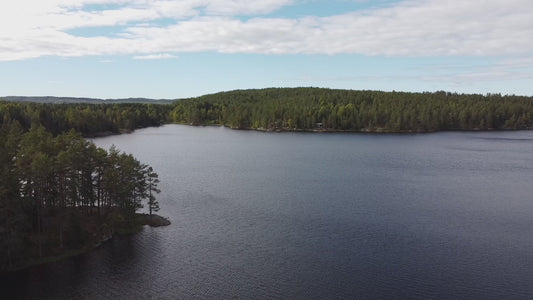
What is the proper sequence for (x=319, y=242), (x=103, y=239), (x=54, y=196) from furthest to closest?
(x=54, y=196)
(x=319, y=242)
(x=103, y=239)

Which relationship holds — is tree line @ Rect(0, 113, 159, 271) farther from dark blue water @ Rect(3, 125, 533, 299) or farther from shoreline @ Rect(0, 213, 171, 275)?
dark blue water @ Rect(3, 125, 533, 299)

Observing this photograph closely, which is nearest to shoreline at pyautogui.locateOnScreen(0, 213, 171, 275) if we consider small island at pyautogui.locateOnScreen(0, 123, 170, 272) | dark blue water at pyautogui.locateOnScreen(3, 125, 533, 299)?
small island at pyautogui.locateOnScreen(0, 123, 170, 272)

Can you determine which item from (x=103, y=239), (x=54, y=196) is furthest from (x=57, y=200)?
(x=103, y=239)

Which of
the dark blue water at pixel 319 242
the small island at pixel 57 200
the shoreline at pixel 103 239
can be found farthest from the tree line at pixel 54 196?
the dark blue water at pixel 319 242

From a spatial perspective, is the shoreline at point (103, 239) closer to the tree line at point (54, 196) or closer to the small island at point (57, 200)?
the small island at point (57, 200)

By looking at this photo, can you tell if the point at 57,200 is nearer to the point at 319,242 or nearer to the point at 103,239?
the point at 103,239

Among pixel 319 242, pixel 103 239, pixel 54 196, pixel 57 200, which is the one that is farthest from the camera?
pixel 57 200

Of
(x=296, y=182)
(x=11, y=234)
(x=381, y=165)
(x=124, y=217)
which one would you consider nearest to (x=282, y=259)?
(x=124, y=217)
